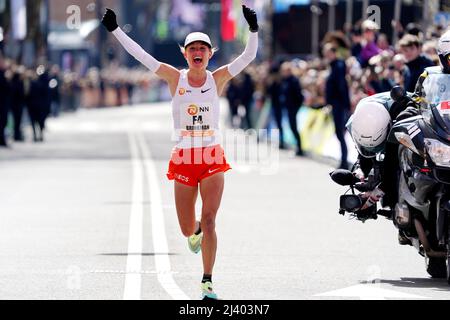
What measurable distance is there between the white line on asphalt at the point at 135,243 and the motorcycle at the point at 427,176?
1.80m

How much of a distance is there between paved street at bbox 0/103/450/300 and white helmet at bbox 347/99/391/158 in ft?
3.33

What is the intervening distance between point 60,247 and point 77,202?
18.2 ft

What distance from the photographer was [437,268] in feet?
40.7

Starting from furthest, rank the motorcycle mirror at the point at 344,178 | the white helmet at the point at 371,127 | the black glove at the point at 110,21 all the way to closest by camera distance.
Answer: the motorcycle mirror at the point at 344,178
the white helmet at the point at 371,127
the black glove at the point at 110,21

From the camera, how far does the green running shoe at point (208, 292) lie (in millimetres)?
10769

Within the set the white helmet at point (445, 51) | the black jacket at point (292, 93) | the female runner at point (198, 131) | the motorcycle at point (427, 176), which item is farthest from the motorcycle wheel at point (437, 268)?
the black jacket at point (292, 93)

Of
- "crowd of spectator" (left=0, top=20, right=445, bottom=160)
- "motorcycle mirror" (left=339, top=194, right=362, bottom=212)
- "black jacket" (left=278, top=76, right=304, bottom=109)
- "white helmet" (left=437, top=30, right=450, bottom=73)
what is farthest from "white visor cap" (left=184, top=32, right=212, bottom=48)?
"black jacket" (left=278, top=76, right=304, bottom=109)

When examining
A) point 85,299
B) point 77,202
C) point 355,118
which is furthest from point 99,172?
point 85,299

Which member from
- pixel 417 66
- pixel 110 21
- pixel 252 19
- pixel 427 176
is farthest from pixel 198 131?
pixel 417 66

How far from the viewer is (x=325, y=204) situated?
66.5 ft

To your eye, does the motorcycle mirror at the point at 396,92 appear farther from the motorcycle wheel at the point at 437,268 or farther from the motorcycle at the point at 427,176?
the motorcycle wheel at the point at 437,268

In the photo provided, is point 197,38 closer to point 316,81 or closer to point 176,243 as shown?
point 176,243
